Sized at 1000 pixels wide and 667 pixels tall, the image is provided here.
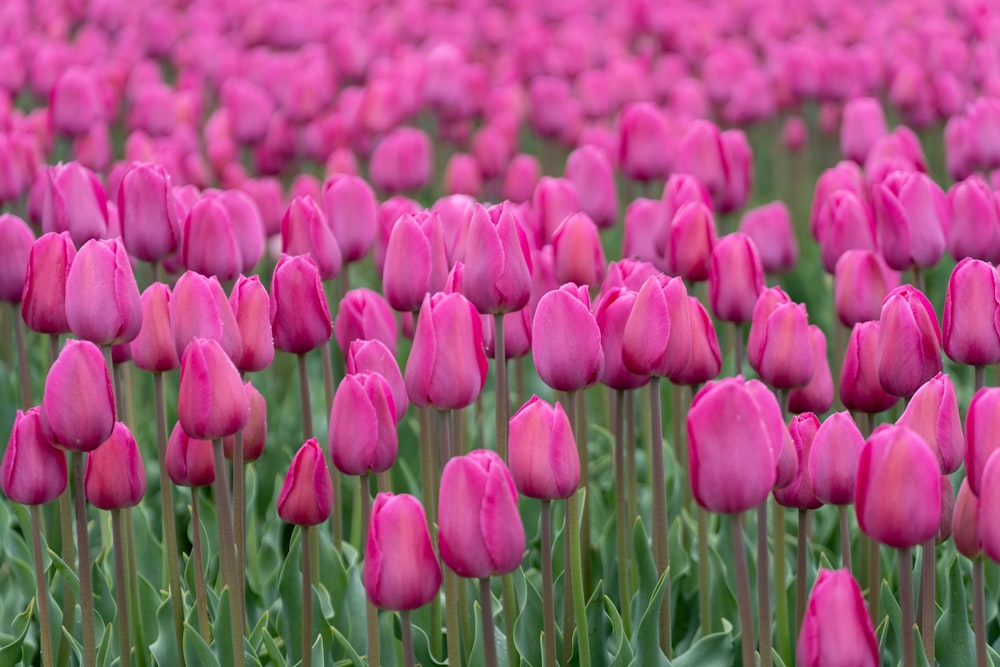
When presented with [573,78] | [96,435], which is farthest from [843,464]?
[573,78]

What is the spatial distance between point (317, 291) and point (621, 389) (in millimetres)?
537

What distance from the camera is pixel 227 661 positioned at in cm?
218

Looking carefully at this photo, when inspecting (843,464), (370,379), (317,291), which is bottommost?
(843,464)

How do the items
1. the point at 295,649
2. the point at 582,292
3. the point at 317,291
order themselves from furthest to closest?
the point at 295,649 → the point at 317,291 → the point at 582,292

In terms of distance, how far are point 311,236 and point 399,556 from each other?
41.7 inches

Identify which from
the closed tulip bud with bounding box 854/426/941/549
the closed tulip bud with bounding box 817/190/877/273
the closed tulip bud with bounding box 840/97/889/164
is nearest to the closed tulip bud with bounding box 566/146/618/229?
the closed tulip bud with bounding box 817/190/877/273

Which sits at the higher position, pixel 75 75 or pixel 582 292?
pixel 75 75

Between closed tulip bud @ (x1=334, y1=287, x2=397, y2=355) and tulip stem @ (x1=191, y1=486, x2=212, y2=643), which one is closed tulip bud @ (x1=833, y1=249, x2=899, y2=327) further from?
tulip stem @ (x1=191, y1=486, x2=212, y2=643)

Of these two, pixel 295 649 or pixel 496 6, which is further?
pixel 496 6

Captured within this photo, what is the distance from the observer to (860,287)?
2494 mm

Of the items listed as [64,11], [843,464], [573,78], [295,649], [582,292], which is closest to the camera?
[843,464]

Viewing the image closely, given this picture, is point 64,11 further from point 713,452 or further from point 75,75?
point 713,452

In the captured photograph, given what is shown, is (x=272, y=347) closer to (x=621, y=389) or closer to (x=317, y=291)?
(x=317, y=291)

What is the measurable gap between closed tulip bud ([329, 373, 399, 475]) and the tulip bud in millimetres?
335
